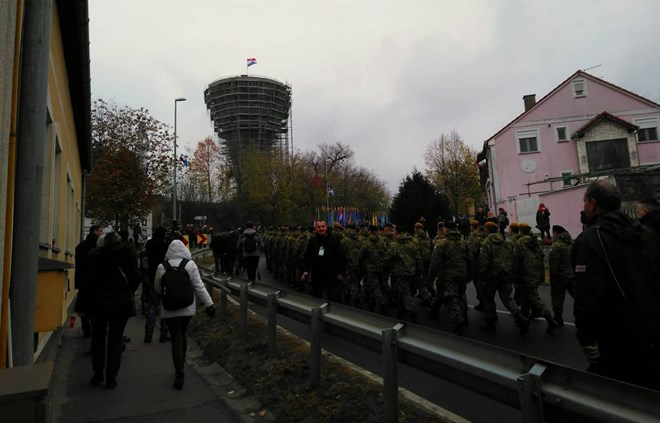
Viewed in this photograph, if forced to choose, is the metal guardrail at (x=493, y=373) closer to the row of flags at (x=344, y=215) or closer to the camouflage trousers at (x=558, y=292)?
the camouflage trousers at (x=558, y=292)

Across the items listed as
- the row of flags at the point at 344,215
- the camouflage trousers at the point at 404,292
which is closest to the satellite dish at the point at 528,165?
the row of flags at the point at 344,215

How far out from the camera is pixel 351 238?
11.2m

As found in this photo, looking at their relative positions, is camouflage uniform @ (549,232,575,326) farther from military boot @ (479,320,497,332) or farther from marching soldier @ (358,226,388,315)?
marching soldier @ (358,226,388,315)

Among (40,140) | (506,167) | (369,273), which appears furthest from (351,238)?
(506,167)

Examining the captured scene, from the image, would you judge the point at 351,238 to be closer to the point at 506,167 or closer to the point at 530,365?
the point at 530,365

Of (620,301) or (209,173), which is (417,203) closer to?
(620,301)

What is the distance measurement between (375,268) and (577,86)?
1366 inches

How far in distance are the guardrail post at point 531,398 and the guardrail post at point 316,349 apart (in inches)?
102

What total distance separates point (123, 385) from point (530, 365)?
485cm

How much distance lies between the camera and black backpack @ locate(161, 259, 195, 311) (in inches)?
218

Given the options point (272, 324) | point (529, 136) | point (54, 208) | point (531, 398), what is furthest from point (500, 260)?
point (529, 136)

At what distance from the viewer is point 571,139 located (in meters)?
35.8

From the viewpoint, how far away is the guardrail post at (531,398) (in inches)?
99.0

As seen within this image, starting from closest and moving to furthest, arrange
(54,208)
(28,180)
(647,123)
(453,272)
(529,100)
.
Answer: (28,180) < (453,272) < (54,208) < (647,123) < (529,100)
